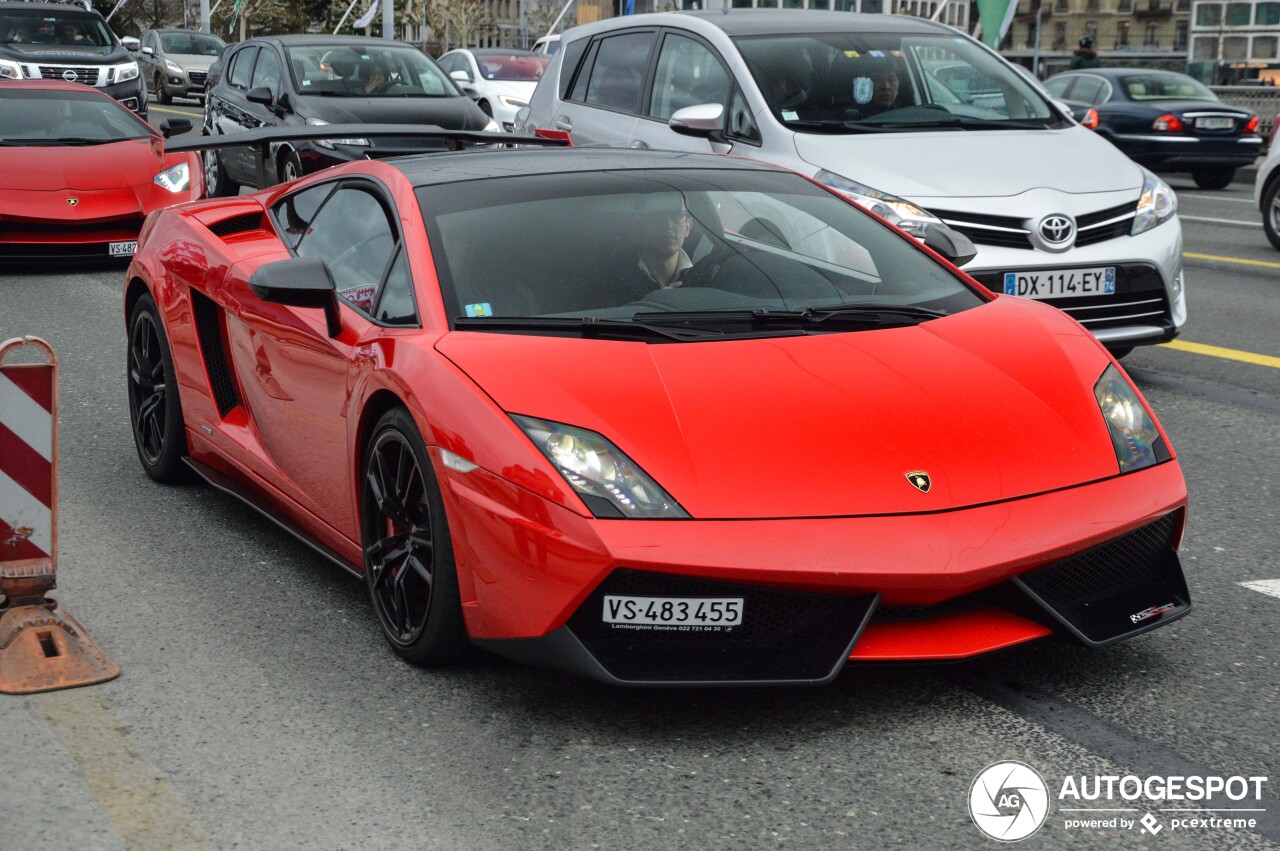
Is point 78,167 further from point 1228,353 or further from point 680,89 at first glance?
point 1228,353

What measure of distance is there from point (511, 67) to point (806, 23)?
1523 centimetres

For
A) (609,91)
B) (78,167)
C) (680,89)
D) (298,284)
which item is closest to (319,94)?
(78,167)

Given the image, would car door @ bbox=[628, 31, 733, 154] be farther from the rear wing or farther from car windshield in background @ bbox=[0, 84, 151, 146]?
car windshield in background @ bbox=[0, 84, 151, 146]

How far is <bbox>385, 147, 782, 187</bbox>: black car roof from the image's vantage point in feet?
15.4

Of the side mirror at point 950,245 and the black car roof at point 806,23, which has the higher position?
the black car roof at point 806,23

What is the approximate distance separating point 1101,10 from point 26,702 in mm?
136852

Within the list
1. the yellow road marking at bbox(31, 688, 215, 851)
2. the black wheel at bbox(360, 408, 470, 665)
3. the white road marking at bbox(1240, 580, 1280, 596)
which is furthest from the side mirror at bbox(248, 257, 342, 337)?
the white road marking at bbox(1240, 580, 1280, 596)

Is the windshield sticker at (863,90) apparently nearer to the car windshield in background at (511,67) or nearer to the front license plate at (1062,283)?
the front license plate at (1062,283)

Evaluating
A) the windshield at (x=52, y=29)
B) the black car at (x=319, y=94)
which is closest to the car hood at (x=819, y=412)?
the black car at (x=319, y=94)

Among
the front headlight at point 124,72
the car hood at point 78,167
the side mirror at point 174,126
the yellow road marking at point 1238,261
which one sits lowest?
the yellow road marking at point 1238,261

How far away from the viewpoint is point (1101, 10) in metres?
131

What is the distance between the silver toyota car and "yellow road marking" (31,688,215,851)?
14.6ft

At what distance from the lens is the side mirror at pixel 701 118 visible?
8406 mm

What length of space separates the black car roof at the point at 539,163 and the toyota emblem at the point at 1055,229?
103 inches
